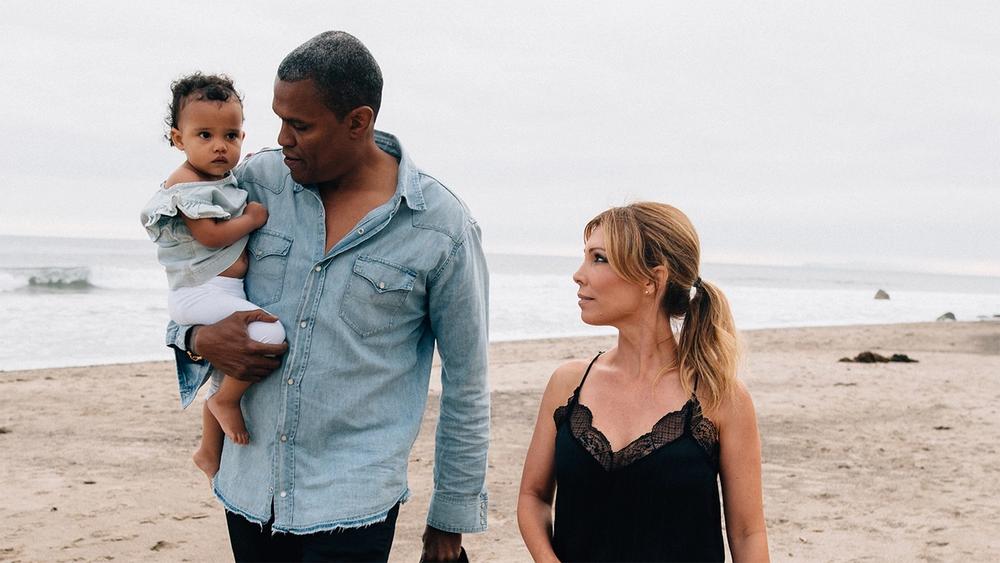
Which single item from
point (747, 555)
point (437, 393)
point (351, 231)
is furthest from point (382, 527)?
point (437, 393)

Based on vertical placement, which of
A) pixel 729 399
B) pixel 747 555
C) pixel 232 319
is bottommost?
pixel 747 555

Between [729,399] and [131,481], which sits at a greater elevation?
[729,399]

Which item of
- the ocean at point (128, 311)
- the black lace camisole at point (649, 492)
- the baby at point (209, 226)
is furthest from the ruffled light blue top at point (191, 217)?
the ocean at point (128, 311)

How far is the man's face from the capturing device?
2.60 metres

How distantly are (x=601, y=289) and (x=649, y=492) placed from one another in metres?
0.59

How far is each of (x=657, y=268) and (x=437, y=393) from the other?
354 inches

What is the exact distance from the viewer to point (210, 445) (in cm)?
293

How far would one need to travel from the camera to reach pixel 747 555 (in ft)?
8.93

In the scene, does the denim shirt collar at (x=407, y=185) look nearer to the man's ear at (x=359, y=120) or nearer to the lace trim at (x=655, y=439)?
the man's ear at (x=359, y=120)

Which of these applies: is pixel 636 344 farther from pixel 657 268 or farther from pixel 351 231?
pixel 351 231

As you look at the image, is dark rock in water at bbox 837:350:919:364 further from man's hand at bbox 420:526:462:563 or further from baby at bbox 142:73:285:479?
baby at bbox 142:73:285:479

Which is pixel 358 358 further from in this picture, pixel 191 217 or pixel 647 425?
pixel 647 425

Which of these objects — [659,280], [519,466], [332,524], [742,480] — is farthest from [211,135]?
[519,466]

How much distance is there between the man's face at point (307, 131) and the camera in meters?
2.60
